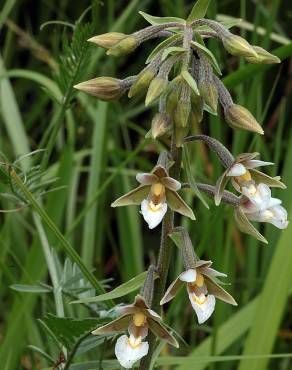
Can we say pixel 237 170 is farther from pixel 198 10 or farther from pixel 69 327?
pixel 69 327

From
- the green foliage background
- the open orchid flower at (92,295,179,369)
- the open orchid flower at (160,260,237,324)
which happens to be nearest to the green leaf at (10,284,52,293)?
the green foliage background

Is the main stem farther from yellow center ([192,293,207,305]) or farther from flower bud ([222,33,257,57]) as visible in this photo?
flower bud ([222,33,257,57])

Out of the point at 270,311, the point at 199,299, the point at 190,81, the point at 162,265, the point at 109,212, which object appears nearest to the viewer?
the point at 190,81

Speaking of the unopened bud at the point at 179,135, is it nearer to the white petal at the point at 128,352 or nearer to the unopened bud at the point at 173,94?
the unopened bud at the point at 173,94

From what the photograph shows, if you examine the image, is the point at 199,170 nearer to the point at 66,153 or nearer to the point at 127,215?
the point at 127,215

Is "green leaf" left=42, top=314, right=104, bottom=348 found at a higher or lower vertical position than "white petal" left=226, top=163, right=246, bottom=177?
lower

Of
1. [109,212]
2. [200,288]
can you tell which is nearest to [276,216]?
[200,288]

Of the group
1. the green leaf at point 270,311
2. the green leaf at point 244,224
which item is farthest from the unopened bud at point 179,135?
the green leaf at point 270,311
